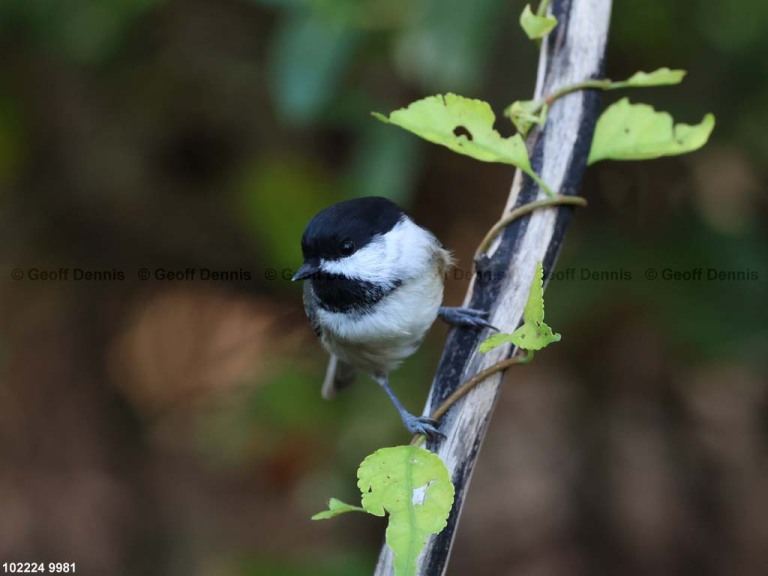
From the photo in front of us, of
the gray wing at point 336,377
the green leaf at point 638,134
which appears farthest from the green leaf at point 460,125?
the gray wing at point 336,377

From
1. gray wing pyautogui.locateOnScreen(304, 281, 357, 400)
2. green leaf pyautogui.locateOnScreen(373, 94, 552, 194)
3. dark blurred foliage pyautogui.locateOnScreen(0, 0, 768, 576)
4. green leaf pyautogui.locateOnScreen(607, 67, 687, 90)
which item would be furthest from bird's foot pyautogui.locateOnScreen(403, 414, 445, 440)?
dark blurred foliage pyautogui.locateOnScreen(0, 0, 768, 576)

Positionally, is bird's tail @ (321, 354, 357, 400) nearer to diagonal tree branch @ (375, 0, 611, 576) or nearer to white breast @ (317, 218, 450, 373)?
white breast @ (317, 218, 450, 373)

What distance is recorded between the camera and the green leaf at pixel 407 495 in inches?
50.9

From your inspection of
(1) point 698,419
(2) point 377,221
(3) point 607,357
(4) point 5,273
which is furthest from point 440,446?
(4) point 5,273

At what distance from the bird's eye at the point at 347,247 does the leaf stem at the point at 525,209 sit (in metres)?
0.40

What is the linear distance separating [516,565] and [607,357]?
115 cm

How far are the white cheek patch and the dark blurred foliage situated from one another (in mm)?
496

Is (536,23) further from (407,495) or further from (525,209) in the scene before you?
(407,495)

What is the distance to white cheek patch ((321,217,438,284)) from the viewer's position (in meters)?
2.12

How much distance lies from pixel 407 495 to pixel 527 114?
0.88 m

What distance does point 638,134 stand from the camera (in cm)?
178

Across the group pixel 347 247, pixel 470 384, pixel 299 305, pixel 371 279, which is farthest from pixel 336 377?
pixel 470 384

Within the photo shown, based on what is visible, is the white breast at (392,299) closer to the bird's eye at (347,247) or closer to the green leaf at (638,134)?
the bird's eye at (347,247)

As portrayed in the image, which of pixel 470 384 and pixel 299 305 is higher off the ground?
pixel 470 384
